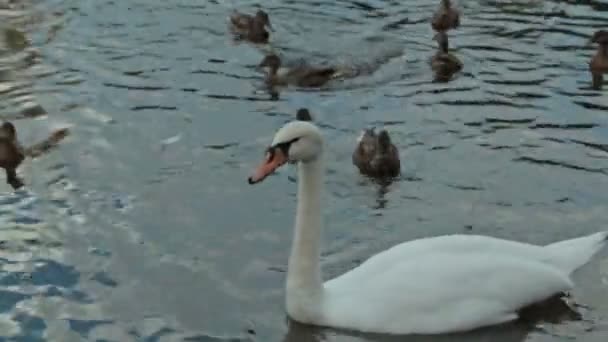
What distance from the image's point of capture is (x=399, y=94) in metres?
14.3

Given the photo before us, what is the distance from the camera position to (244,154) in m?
12.6

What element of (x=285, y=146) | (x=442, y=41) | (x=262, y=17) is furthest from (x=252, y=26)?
(x=285, y=146)

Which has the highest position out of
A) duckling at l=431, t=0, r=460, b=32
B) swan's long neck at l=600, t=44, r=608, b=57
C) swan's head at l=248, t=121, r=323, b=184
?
swan's head at l=248, t=121, r=323, b=184

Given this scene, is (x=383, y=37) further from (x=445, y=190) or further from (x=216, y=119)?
(x=445, y=190)

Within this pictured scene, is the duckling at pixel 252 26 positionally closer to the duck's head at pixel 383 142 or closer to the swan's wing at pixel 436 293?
the duck's head at pixel 383 142

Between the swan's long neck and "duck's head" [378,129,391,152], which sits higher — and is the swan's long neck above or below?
above

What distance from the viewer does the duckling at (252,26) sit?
16.2 metres

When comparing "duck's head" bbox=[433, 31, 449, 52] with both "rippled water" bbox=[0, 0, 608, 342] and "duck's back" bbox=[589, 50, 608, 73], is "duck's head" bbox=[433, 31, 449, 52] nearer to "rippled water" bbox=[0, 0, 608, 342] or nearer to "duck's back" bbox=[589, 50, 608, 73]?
"rippled water" bbox=[0, 0, 608, 342]

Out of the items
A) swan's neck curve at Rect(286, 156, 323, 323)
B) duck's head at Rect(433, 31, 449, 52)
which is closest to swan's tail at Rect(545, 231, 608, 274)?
swan's neck curve at Rect(286, 156, 323, 323)

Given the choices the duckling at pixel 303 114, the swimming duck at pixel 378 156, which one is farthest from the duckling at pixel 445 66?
the swimming duck at pixel 378 156

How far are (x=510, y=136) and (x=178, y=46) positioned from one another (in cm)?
478

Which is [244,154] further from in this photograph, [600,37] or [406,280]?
[600,37]

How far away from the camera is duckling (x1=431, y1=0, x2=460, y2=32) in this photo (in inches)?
637

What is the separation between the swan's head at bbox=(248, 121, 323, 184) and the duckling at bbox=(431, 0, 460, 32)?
7.51 m
